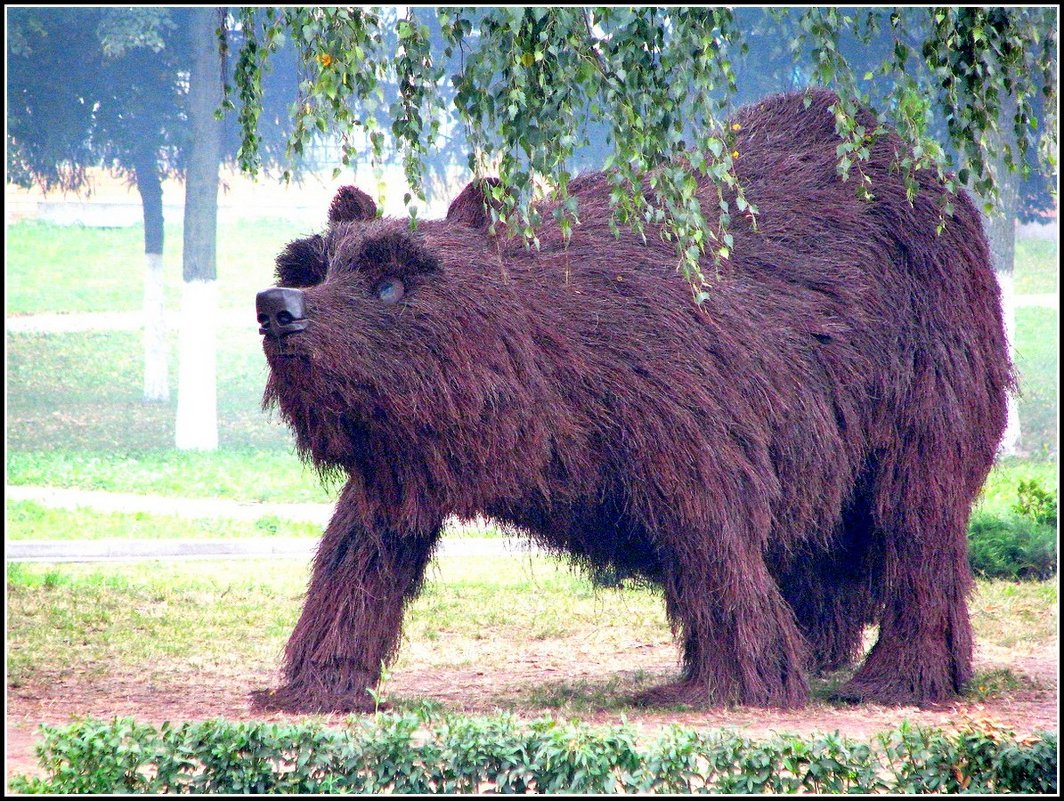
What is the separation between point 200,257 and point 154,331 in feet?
7.95

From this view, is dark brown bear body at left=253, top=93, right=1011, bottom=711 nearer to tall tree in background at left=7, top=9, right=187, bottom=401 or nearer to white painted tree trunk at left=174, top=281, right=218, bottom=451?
tall tree in background at left=7, top=9, right=187, bottom=401

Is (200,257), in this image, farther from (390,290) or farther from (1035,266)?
(1035,266)

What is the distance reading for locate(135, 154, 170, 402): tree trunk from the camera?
21.8 meters

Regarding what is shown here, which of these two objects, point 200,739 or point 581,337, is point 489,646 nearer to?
point 581,337

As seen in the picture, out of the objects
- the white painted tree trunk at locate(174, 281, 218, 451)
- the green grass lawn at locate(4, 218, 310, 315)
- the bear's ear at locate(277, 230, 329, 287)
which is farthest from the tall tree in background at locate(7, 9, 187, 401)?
the bear's ear at locate(277, 230, 329, 287)

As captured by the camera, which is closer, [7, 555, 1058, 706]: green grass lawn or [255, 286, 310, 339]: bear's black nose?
[255, 286, 310, 339]: bear's black nose

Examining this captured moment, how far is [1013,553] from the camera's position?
11898 millimetres

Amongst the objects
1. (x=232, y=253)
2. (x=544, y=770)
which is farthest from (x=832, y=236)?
(x=232, y=253)

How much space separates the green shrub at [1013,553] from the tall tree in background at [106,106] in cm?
1125

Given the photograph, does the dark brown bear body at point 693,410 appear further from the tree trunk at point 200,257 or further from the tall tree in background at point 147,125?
the tree trunk at point 200,257

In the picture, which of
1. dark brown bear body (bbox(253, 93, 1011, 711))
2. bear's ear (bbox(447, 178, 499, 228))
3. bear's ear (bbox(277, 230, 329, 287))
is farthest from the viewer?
bear's ear (bbox(447, 178, 499, 228))

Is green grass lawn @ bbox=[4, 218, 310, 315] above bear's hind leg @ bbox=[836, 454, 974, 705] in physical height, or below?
above

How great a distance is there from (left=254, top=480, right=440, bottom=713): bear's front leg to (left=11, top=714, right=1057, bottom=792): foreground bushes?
4.40 feet

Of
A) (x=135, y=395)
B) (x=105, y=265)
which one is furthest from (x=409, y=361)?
(x=105, y=265)
